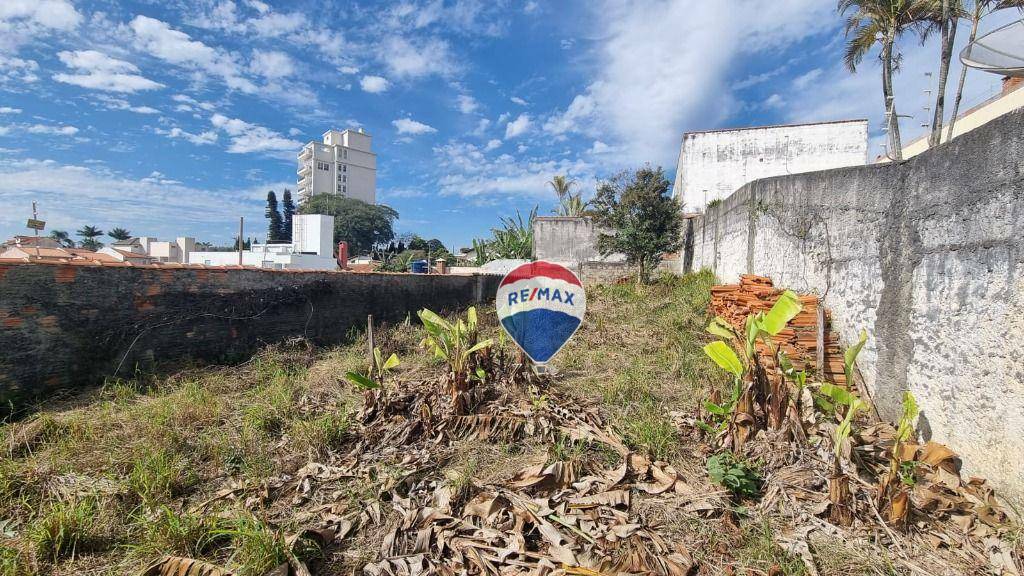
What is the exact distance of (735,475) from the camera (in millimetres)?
2545

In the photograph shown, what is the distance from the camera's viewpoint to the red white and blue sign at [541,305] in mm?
2926

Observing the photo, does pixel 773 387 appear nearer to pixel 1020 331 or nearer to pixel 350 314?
pixel 1020 331

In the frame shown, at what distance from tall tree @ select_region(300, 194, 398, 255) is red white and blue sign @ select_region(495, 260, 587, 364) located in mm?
50392

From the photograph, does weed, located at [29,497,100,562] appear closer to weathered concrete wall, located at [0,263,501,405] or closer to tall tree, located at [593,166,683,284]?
weathered concrete wall, located at [0,263,501,405]

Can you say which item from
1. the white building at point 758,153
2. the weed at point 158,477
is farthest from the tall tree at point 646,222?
the weed at point 158,477

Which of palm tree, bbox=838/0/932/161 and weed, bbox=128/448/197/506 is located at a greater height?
palm tree, bbox=838/0/932/161

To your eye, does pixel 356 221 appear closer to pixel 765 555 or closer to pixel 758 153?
pixel 758 153

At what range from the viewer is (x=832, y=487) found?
2303mm

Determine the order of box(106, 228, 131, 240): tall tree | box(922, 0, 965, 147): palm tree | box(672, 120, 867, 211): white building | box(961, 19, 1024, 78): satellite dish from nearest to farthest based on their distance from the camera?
1. box(961, 19, 1024, 78): satellite dish
2. box(922, 0, 965, 147): palm tree
3. box(672, 120, 867, 211): white building
4. box(106, 228, 131, 240): tall tree

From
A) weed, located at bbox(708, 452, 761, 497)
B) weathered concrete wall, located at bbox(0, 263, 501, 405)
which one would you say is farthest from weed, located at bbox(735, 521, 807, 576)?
weathered concrete wall, located at bbox(0, 263, 501, 405)

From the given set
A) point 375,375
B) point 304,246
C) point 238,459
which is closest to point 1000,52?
point 375,375

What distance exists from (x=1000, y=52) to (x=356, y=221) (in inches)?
2163

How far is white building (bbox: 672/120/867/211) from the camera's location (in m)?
14.6

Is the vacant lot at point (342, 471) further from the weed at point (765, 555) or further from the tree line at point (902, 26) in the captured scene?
the tree line at point (902, 26)
